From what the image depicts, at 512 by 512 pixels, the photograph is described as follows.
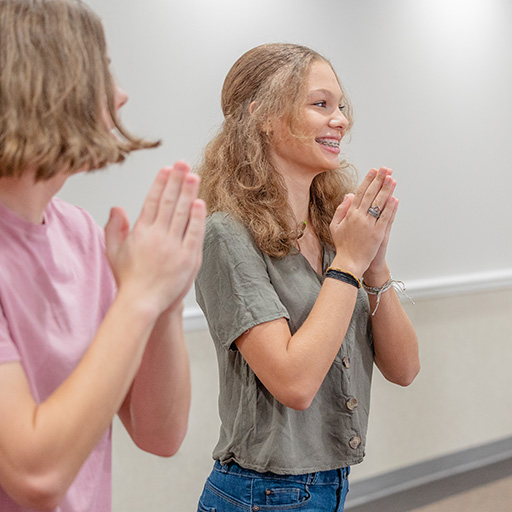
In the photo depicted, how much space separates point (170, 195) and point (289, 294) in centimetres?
64

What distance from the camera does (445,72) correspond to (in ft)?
10.5

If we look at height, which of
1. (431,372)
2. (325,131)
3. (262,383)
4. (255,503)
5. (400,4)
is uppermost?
(400,4)

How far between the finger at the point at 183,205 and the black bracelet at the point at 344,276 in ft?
1.98

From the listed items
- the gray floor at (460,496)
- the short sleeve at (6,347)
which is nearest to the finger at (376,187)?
the short sleeve at (6,347)

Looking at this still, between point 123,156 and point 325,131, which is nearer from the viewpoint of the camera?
point 123,156

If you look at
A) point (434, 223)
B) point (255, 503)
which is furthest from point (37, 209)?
point (434, 223)

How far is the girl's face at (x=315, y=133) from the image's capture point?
1.48 metres

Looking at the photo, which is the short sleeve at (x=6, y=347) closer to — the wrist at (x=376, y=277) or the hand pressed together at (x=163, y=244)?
the hand pressed together at (x=163, y=244)

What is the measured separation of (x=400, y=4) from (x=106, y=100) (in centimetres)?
252

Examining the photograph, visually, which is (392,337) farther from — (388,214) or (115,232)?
(115,232)

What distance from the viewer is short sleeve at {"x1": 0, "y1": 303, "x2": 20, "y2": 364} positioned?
0.75 m

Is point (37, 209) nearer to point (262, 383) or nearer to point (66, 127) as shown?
point (66, 127)

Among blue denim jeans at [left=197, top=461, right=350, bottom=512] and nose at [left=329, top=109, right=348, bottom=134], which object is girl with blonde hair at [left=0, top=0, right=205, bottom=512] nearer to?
blue denim jeans at [left=197, top=461, right=350, bottom=512]

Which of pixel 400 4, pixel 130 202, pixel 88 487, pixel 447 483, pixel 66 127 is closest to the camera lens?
pixel 66 127
